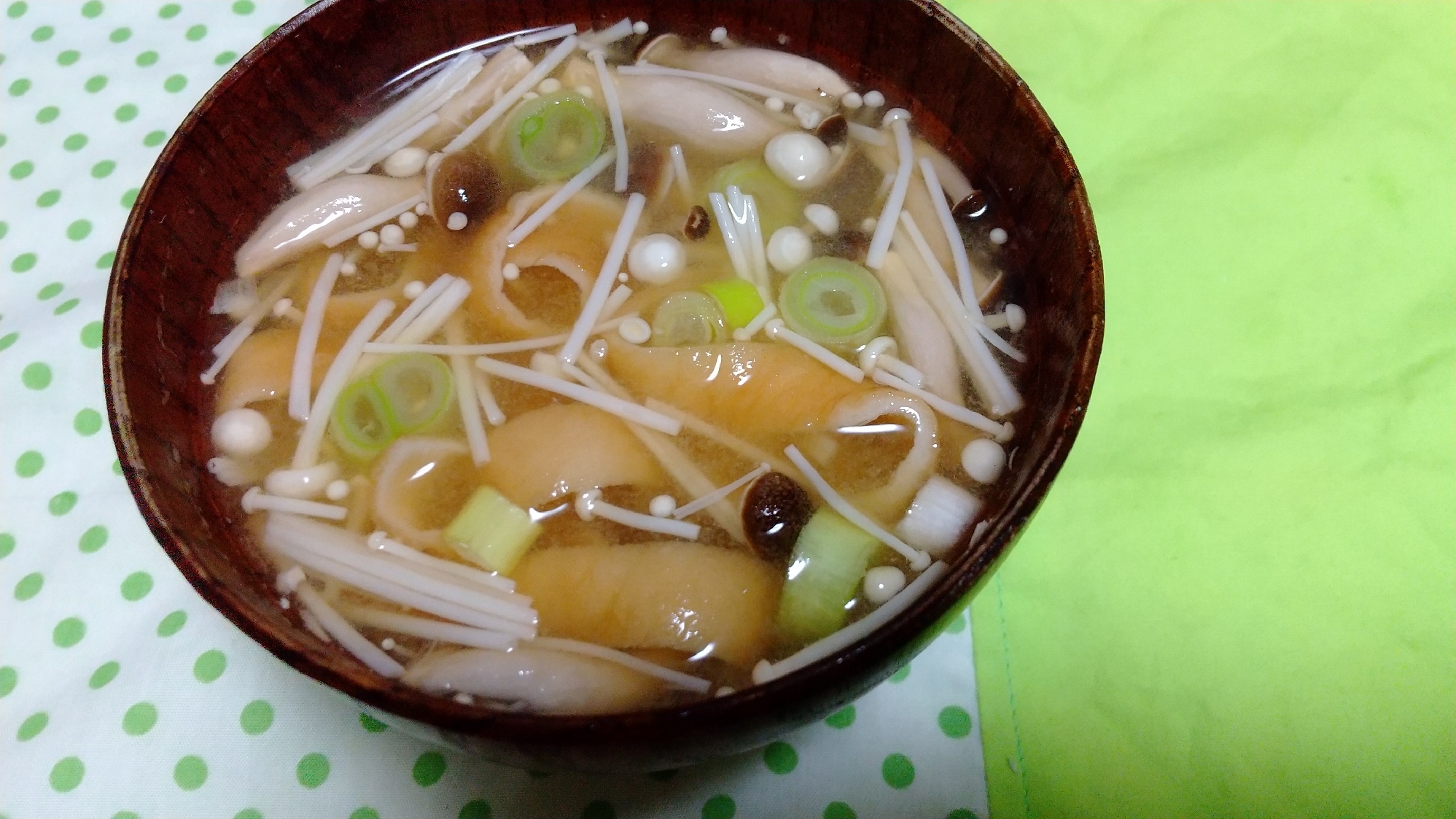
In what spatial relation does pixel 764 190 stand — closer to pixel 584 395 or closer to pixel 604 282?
pixel 604 282

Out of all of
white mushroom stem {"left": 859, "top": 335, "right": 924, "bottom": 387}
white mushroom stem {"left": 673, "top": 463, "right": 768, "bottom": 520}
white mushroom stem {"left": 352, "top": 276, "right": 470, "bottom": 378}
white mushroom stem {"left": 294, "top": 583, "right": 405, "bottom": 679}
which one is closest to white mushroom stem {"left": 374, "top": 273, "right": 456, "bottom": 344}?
white mushroom stem {"left": 352, "top": 276, "right": 470, "bottom": 378}

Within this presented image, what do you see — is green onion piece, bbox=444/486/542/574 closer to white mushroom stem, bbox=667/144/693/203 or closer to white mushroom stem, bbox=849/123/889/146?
white mushroom stem, bbox=667/144/693/203

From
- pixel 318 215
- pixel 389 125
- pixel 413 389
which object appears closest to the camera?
pixel 413 389

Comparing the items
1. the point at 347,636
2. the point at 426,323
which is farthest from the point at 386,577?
the point at 426,323

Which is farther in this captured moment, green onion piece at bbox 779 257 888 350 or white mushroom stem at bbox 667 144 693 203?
white mushroom stem at bbox 667 144 693 203

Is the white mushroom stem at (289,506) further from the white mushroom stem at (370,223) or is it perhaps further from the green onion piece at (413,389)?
the white mushroom stem at (370,223)

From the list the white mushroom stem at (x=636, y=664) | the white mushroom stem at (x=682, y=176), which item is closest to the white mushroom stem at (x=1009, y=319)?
the white mushroom stem at (x=682, y=176)

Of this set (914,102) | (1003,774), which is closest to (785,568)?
(1003,774)
